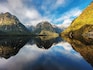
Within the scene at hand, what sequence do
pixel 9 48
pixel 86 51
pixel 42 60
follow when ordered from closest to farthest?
1. pixel 42 60
2. pixel 86 51
3. pixel 9 48

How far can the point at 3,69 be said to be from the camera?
87.2ft

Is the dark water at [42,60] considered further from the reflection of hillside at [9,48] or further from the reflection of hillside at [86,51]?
the reflection of hillside at [86,51]

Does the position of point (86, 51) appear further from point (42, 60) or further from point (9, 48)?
point (9, 48)

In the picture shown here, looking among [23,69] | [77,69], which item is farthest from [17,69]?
[77,69]

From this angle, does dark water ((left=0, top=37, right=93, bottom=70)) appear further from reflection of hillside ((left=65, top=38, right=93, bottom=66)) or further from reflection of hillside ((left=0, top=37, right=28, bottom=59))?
reflection of hillside ((left=65, top=38, right=93, bottom=66))

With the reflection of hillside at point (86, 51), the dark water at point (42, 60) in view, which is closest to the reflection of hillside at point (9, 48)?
the dark water at point (42, 60)

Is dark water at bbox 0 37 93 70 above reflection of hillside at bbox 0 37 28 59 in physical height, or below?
below

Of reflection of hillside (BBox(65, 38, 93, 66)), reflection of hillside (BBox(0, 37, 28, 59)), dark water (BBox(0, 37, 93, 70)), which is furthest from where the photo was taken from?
reflection of hillside (BBox(0, 37, 28, 59))

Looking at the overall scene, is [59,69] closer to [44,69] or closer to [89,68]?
[44,69]

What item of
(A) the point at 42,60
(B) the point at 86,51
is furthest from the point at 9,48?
(A) the point at 42,60

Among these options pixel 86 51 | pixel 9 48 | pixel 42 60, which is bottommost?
pixel 42 60

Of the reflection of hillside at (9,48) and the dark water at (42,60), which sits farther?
the reflection of hillside at (9,48)

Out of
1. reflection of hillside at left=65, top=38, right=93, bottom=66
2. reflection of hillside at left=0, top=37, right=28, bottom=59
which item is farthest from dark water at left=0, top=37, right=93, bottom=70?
reflection of hillside at left=65, top=38, right=93, bottom=66

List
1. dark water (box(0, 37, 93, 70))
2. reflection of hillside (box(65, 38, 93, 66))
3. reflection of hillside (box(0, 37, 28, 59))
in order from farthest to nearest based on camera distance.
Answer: reflection of hillside (box(0, 37, 28, 59)) < reflection of hillside (box(65, 38, 93, 66)) < dark water (box(0, 37, 93, 70))
